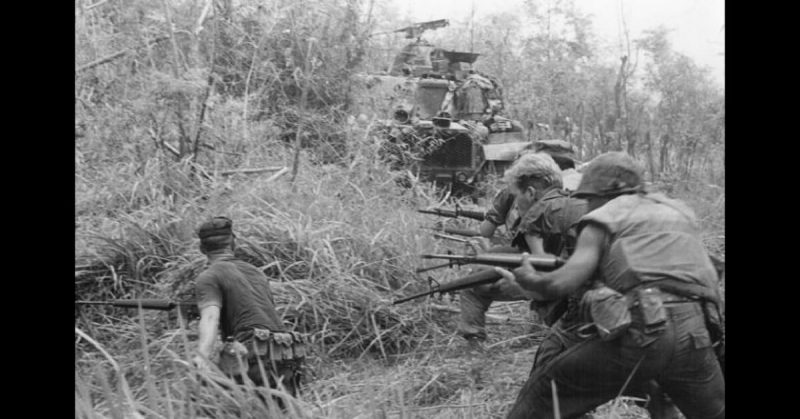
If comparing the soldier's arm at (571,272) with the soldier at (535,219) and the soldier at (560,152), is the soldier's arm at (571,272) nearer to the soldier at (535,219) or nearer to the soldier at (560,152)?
the soldier at (535,219)

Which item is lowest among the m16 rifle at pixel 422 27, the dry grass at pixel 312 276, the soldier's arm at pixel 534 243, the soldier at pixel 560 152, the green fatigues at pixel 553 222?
the dry grass at pixel 312 276

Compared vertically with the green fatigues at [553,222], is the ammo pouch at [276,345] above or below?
below

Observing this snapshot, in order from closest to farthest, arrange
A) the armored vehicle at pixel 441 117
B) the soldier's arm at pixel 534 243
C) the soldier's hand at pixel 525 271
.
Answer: the soldier's hand at pixel 525 271 < the soldier's arm at pixel 534 243 < the armored vehicle at pixel 441 117

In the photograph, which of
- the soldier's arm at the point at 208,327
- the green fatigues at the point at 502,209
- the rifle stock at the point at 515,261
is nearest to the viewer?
the rifle stock at the point at 515,261

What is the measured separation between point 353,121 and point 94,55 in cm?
Result: 261

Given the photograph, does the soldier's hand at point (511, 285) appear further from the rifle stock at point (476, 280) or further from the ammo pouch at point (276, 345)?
the ammo pouch at point (276, 345)

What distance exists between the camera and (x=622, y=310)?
319cm

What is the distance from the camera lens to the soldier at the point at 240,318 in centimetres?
413

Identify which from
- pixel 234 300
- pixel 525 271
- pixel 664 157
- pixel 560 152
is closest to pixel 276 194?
pixel 560 152

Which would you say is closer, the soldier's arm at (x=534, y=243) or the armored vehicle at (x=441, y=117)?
the soldier's arm at (x=534, y=243)

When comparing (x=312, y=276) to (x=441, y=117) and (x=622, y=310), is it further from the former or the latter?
(x=441, y=117)

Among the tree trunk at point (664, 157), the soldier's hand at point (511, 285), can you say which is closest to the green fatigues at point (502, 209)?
the soldier's hand at point (511, 285)
